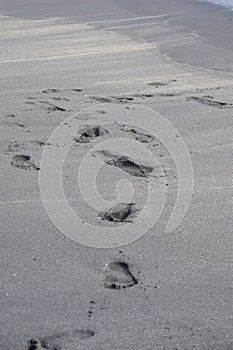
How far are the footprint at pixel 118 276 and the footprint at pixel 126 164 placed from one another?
1.57 meters

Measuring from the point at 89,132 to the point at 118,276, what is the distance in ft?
9.30

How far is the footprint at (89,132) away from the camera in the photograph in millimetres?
7334

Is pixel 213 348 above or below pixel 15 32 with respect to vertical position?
below

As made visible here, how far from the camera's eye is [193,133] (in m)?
7.57

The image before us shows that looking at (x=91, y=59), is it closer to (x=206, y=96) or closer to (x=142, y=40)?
(x=142, y=40)

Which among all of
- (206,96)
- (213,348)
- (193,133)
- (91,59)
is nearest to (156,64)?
(91,59)

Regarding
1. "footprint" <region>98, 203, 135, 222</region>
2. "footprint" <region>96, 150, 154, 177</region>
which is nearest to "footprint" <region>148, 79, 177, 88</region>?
"footprint" <region>96, 150, 154, 177</region>

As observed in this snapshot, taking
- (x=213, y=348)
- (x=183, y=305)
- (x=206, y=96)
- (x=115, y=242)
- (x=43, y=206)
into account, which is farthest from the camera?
(x=206, y=96)

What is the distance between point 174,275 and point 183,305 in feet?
1.18

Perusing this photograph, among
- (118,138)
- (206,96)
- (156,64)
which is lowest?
(118,138)

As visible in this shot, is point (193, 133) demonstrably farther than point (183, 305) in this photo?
Yes

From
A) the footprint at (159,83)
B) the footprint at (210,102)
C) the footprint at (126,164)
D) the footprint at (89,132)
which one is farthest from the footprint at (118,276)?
the footprint at (159,83)

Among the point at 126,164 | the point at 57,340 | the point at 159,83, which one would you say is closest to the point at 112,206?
the point at 126,164

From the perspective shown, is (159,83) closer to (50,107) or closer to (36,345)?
(50,107)
